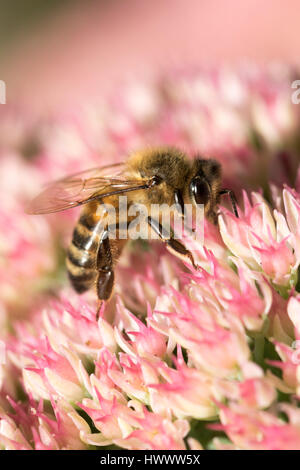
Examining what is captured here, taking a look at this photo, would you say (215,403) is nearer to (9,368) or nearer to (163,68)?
(9,368)

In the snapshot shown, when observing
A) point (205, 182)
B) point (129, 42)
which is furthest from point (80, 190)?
point (129, 42)

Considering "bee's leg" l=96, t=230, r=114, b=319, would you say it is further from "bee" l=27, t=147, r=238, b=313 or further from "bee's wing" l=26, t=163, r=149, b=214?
"bee's wing" l=26, t=163, r=149, b=214

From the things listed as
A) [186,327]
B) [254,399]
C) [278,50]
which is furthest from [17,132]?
[254,399]

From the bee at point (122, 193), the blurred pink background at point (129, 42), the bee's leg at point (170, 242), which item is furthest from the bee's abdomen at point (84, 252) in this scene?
the blurred pink background at point (129, 42)

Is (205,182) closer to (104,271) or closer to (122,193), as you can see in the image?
(122,193)

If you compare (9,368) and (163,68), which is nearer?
(9,368)

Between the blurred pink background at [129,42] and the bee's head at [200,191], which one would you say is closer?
the bee's head at [200,191]

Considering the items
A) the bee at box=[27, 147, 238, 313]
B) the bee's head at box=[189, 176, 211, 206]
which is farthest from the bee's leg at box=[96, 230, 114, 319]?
the bee's head at box=[189, 176, 211, 206]

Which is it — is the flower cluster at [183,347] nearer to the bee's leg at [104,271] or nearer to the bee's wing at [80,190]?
the bee's leg at [104,271]
